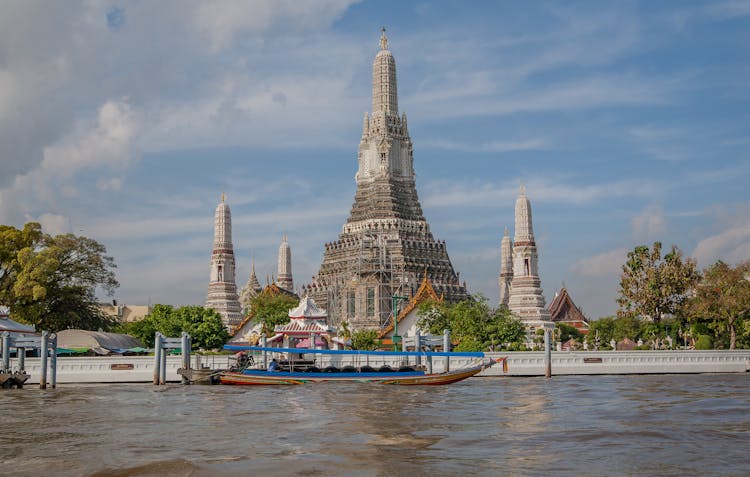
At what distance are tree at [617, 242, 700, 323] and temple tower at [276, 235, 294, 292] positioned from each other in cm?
5317

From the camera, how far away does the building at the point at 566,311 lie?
8819 centimetres

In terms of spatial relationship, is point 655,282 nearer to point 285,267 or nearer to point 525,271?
point 525,271

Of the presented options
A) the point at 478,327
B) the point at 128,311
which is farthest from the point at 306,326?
the point at 128,311

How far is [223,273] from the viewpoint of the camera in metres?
82.5

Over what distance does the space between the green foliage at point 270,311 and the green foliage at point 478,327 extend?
12.4 metres

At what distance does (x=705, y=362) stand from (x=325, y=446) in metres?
32.3

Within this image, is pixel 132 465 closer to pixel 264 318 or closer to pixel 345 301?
pixel 264 318

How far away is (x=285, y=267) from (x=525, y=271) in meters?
38.1

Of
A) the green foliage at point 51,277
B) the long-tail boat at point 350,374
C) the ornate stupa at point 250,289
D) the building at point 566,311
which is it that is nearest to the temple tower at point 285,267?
the ornate stupa at point 250,289

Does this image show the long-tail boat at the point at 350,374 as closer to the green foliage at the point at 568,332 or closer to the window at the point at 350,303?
the window at the point at 350,303

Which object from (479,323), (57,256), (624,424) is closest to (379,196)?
(479,323)

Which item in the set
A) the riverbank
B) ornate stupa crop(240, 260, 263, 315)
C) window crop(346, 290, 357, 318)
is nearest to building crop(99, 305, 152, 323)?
ornate stupa crop(240, 260, 263, 315)

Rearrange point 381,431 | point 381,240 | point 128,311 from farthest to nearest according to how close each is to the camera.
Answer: point 128,311 < point 381,240 < point 381,431

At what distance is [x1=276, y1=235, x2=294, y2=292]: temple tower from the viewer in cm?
10388
